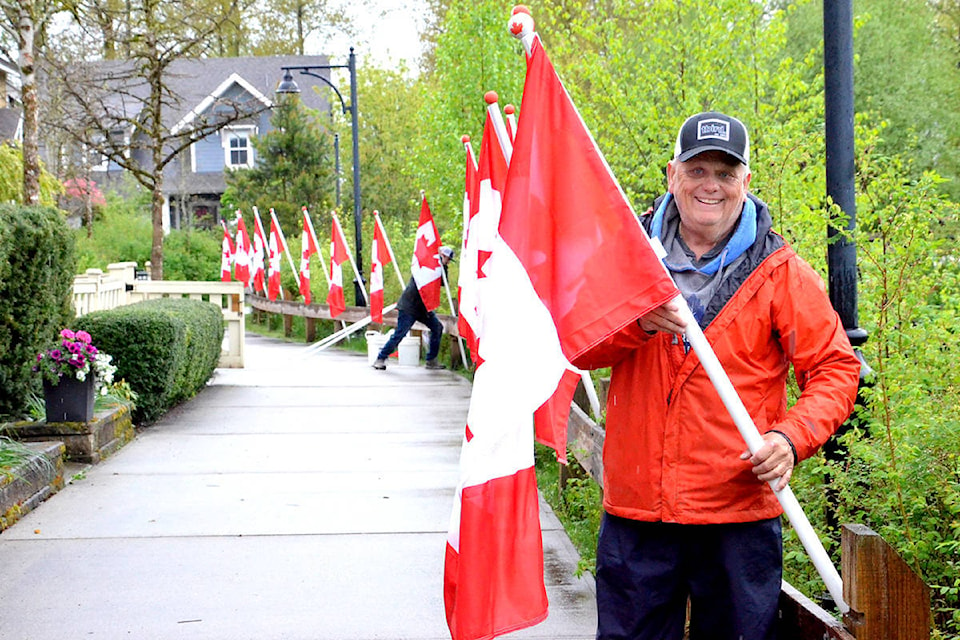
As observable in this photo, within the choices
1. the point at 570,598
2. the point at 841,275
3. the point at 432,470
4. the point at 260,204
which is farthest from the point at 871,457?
the point at 260,204

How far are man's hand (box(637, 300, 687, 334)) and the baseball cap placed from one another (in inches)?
18.0

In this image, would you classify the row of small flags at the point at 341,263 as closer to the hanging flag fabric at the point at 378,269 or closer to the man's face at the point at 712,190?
the hanging flag fabric at the point at 378,269

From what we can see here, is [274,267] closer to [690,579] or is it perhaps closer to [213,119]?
[690,579]

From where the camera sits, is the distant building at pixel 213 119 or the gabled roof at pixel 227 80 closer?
the gabled roof at pixel 227 80

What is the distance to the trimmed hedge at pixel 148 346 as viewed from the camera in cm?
1074

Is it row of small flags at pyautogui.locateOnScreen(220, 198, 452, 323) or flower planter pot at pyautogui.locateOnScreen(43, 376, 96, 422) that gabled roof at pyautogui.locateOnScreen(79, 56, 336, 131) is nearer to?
row of small flags at pyautogui.locateOnScreen(220, 198, 452, 323)

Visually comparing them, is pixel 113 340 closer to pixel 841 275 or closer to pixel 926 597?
pixel 841 275

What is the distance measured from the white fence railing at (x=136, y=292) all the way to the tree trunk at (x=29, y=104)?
40.5 inches

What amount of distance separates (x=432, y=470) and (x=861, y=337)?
5.03 m

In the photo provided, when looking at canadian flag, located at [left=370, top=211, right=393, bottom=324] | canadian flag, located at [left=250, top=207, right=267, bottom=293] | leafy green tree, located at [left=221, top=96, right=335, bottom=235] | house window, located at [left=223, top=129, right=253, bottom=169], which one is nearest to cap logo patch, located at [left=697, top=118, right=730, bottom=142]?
canadian flag, located at [left=370, top=211, right=393, bottom=324]

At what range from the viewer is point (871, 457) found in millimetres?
4105

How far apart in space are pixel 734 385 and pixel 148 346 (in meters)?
Result: 8.40

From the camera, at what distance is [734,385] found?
11.0 feet

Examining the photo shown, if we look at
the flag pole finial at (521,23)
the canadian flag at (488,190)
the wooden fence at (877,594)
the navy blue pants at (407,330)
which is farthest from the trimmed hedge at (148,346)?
the wooden fence at (877,594)
